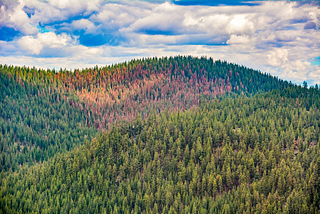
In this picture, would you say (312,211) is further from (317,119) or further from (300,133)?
(317,119)

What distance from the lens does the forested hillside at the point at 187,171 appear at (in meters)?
126

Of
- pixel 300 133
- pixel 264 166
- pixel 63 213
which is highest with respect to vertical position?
pixel 300 133

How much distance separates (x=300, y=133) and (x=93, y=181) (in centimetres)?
11745

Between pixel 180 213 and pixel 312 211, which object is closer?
pixel 312 211

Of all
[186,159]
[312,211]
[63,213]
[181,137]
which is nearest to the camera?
[312,211]

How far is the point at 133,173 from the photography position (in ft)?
518

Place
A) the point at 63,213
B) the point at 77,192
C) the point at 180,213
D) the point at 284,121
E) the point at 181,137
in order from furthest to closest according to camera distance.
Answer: the point at 284,121, the point at 181,137, the point at 77,192, the point at 63,213, the point at 180,213

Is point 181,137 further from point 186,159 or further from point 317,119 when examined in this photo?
point 317,119

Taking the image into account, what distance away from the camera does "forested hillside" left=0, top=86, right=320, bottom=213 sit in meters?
126

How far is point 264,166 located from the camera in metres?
138

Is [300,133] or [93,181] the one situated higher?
[300,133]

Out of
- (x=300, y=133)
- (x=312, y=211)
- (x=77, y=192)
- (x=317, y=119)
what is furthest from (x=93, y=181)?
(x=317, y=119)

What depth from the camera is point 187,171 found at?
5861 inches

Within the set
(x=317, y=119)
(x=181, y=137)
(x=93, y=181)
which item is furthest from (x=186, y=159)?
(x=317, y=119)
